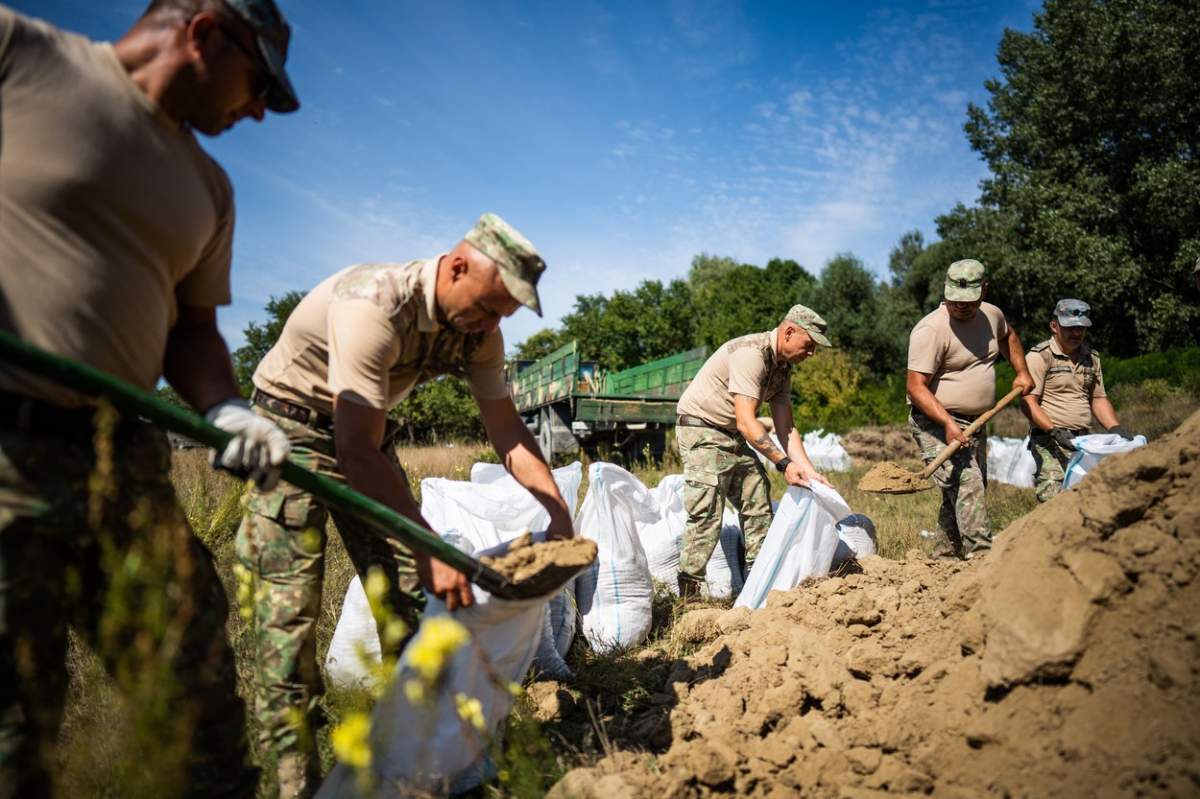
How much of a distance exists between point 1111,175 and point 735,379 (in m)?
20.3

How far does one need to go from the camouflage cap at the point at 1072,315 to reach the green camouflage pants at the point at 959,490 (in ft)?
4.58

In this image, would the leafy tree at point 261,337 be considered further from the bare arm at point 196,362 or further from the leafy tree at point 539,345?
the bare arm at point 196,362

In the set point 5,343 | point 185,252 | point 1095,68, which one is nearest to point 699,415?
point 185,252

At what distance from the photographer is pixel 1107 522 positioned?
194 cm

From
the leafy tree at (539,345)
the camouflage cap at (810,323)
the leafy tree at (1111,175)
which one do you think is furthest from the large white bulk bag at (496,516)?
the leafy tree at (539,345)

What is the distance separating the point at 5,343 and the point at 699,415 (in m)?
3.37

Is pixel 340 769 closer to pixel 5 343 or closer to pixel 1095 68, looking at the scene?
pixel 5 343

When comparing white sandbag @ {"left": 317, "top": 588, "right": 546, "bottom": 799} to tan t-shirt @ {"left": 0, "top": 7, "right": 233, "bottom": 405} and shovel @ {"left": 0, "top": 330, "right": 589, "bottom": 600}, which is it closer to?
shovel @ {"left": 0, "top": 330, "right": 589, "bottom": 600}

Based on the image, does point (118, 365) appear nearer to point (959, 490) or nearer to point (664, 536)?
point (664, 536)

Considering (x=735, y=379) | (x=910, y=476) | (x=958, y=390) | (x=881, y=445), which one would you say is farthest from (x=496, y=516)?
(x=881, y=445)

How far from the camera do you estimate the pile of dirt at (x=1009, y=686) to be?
149 cm

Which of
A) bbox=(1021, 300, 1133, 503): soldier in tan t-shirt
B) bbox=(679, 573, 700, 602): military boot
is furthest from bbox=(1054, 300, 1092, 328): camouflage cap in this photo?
bbox=(679, 573, 700, 602): military boot

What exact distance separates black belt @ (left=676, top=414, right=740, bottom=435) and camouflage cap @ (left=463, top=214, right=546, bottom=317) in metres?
2.38

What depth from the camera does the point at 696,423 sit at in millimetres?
4082
